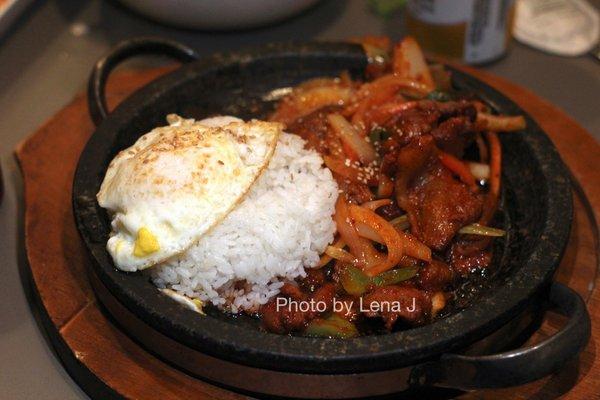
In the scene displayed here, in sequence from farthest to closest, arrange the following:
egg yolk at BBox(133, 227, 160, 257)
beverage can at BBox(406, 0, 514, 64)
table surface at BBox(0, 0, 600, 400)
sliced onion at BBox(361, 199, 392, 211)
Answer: beverage can at BBox(406, 0, 514, 64) → table surface at BBox(0, 0, 600, 400) → sliced onion at BBox(361, 199, 392, 211) → egg yolk at BBox(133, 227, 160, 257)

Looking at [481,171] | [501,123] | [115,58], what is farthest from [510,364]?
[115,58]

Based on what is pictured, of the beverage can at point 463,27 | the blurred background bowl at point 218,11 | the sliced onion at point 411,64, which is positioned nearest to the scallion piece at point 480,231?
the sliced onion at point 411,64

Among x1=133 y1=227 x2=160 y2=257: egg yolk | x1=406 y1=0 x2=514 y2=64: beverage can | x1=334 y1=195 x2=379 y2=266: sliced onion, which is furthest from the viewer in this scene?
x1=406 y1=0 x2=514 y2=64: beverage can

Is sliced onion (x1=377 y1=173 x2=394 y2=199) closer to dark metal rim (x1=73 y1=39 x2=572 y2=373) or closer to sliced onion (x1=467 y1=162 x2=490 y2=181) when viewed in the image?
sliced onion (x1=467 y1=162 x2=490 y2=181)

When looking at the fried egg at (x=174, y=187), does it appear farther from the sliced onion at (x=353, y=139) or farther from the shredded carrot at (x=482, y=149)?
the shredded carrot at (x=482, y=149)

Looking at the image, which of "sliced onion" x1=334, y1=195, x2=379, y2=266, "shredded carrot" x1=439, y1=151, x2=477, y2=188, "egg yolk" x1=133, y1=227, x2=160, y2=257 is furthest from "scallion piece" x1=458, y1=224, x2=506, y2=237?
"egg yolk" x1=133, y1=227, x2=160, y2=257

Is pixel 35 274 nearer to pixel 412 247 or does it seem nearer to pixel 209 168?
pixel 209 168
